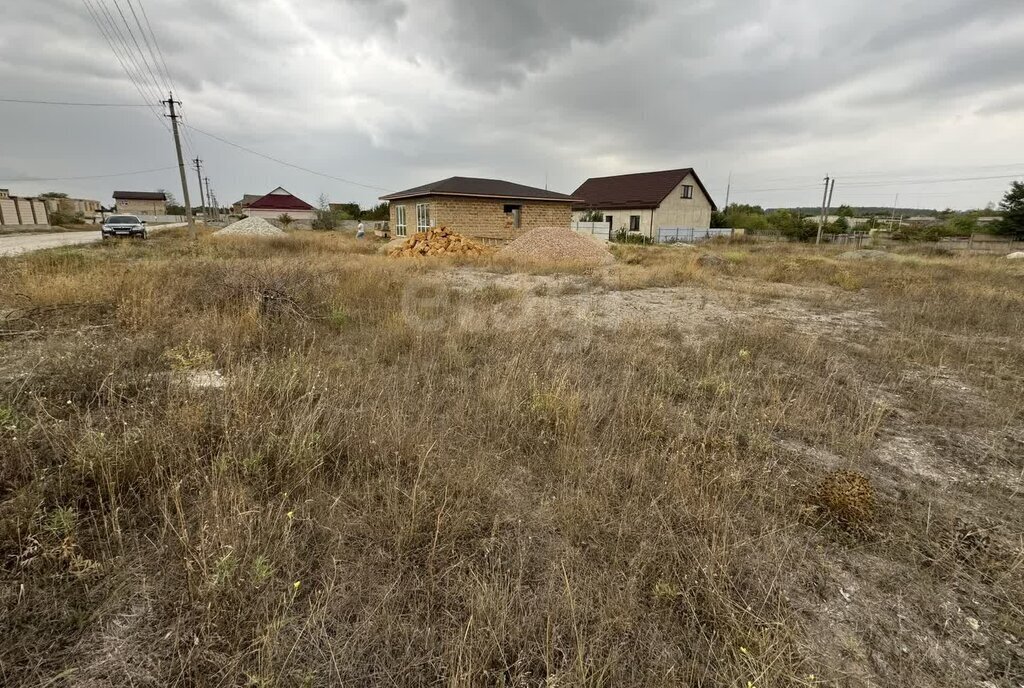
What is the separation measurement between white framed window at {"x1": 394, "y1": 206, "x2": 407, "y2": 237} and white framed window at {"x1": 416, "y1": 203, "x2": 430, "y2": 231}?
8.72 feet

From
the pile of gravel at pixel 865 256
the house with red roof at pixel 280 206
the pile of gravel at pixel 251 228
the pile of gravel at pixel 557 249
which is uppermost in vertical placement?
the house with red roof at pixel 280 206

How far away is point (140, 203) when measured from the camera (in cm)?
7412

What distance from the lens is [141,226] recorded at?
26094 millimetres

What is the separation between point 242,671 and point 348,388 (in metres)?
2.45

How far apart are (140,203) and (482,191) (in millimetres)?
82743

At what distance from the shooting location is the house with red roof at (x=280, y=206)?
5644cm

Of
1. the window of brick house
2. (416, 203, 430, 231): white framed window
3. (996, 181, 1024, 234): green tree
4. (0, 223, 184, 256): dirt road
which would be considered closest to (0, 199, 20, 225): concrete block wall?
(0, 223, 184, 256): dirt road

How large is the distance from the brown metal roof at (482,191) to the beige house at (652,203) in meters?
11.7

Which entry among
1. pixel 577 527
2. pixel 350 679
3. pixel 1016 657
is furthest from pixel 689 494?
pixel 350 679

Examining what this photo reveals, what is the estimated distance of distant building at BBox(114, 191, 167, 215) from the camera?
7288 cm

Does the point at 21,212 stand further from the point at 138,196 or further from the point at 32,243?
the point at 138,196

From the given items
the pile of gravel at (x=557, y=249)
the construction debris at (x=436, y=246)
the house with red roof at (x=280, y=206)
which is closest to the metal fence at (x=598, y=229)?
the pile of gravel at (x=557, y=249)

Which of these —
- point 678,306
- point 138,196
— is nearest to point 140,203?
point 138,196

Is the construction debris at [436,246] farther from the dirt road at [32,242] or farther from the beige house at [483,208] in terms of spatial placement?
the dirt road at [32,242]
